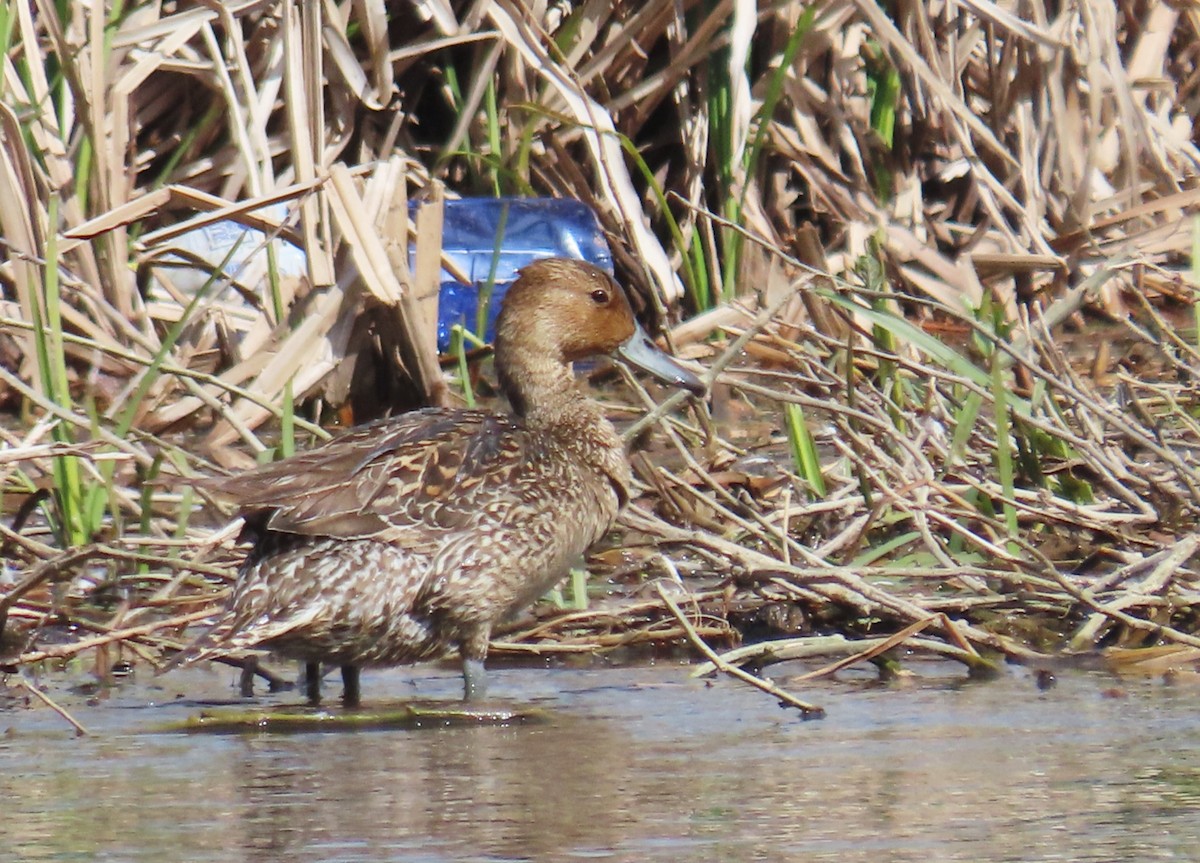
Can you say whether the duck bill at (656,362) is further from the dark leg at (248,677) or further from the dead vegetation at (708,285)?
the dark leg at (248,677)

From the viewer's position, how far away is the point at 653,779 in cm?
338

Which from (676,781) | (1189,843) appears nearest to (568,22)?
(676,781)

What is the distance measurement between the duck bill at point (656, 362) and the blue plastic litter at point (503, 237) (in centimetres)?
162

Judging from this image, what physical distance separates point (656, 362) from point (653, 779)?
1.94 m

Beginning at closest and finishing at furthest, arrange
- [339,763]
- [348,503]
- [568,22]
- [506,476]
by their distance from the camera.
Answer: [339,763] → [348,503] → [506,476] → [568,22]

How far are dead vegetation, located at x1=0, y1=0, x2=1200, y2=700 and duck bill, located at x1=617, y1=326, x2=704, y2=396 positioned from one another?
0.14 metres

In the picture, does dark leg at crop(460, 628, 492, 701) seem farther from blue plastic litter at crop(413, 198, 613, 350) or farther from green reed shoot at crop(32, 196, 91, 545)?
blue plastic litter at crop(413, 198, 613, 350)

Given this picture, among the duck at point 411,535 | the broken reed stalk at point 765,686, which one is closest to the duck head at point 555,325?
the duck at point 411,535

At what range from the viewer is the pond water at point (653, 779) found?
2.92 m

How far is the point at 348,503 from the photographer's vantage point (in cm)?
427

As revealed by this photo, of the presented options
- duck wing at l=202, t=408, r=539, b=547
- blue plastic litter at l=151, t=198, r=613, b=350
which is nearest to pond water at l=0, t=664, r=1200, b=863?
duck wing at l=202, t=408, r=539, b=547

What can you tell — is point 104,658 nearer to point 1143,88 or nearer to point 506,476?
point 506,476

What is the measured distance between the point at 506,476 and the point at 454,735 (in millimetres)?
827

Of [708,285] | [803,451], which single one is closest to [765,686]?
[803,451]
